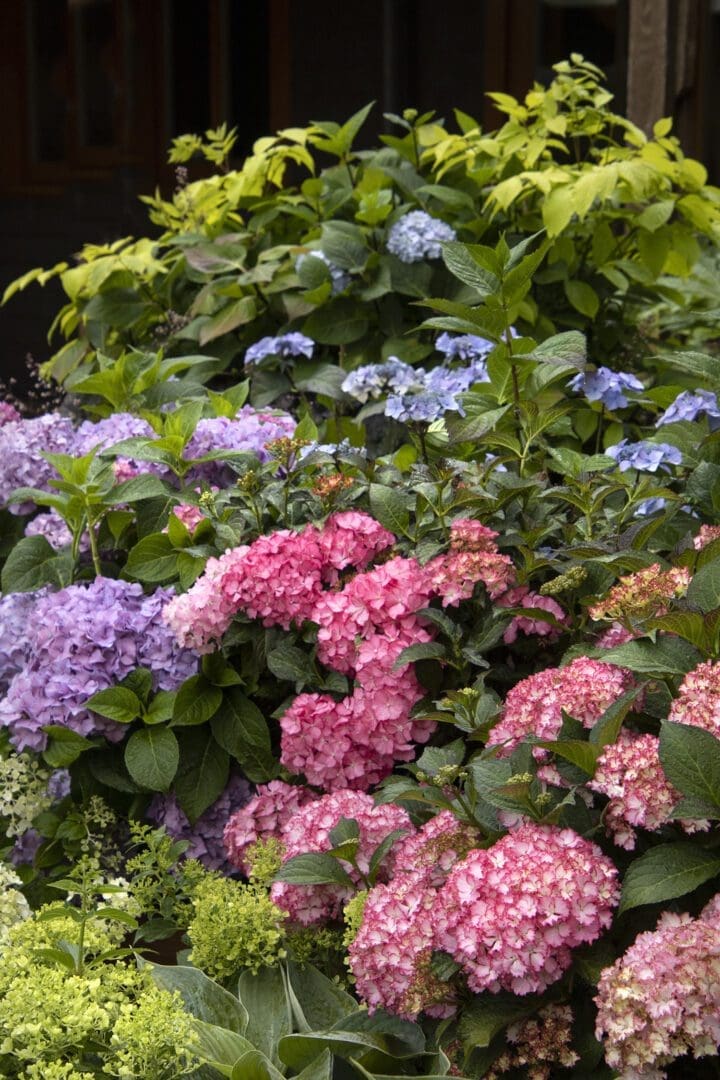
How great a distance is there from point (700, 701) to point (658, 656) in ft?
0.37

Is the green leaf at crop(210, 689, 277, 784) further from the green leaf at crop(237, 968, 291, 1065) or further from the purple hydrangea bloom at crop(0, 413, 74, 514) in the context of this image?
the purple hydrangea bloom at crop(0, 413, 74, 514)

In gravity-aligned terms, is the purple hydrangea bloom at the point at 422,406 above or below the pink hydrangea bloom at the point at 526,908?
above

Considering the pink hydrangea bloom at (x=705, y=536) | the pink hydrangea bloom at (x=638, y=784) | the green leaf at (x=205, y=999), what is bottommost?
the green leaf at (x=205, y=999)

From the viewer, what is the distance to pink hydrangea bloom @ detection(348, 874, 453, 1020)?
53.9 inches

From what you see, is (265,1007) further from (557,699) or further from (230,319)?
(230,319)

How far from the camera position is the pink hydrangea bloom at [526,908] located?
4.14 feet

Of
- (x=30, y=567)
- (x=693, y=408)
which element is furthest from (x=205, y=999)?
(x=693, y=408)

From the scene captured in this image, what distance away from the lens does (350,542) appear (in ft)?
6.15

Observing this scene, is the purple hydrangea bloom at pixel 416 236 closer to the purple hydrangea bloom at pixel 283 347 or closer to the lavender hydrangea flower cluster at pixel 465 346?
the purple hydrangea bloom at pixel 283 347

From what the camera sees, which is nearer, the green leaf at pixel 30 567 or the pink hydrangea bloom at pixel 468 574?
the pink hydrangea bloom at pixel 468 574

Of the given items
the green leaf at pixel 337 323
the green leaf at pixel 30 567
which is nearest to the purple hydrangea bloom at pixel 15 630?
the green leaf at pixel 30 567

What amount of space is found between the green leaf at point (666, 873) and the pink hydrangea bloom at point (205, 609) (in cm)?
70

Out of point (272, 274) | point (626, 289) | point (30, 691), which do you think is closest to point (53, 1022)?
point (30, 691)

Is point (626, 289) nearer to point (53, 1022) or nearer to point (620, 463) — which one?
point (620, 463)
